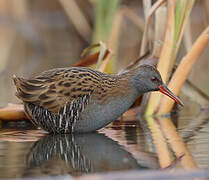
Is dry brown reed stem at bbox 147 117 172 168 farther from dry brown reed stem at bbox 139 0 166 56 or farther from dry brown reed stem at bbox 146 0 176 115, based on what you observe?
dry brown reed stem at bbox 139 0 166 56

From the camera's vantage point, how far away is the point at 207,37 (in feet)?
21.8

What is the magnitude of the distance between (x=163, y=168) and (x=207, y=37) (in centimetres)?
288

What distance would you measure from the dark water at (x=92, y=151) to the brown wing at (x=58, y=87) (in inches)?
13.4

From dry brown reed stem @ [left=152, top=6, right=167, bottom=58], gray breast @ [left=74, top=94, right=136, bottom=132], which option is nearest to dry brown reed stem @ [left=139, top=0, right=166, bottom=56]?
dry brown reed stem @ [left=152, top=6, right=167, bottom=58]

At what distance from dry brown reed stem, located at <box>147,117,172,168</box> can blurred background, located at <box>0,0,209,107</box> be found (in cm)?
167

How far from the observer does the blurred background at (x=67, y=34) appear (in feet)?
32.9

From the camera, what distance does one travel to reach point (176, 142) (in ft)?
17.0

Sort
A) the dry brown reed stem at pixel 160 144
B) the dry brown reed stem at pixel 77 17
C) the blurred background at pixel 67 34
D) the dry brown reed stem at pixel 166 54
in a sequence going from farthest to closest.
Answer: the dry brown reed stem at pixel 77 17, the blurred background at pixel 67 34, the dry brown reed stem at pixel 166 54, the dry brown reed stem at pixel 160 144

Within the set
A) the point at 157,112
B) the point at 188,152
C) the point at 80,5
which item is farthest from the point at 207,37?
the point at 80,5

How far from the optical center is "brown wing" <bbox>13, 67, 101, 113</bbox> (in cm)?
571

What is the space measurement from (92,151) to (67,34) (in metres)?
13.1

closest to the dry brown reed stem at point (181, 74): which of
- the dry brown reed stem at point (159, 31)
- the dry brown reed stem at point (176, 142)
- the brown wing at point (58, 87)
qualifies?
the dry brown reed stem at point (176, 142)

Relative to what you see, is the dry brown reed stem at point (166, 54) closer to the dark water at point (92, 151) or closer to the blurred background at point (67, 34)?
the dark water at point (92, 151)

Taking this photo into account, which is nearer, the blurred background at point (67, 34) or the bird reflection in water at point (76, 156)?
the bird reflection in water at point (76, 156)
